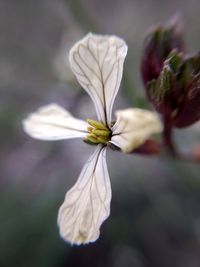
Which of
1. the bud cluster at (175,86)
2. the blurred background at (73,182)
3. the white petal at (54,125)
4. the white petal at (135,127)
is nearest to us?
the white petal at (135,127)

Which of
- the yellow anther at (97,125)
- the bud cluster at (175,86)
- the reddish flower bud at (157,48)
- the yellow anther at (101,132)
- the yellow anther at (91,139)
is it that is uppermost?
the reddish flower bud at (157,48)

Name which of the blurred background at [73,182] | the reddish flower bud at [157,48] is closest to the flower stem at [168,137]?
the reddish flower bud at [157,48]

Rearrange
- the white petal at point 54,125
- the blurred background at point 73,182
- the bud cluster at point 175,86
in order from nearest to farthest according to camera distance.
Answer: the bud cluster at point 175,86
the white petal at point 54,125
the blurred background at point 73,182

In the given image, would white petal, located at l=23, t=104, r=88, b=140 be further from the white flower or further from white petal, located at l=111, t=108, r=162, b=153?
white petal, located at l=111, t=108, r=162, b=153

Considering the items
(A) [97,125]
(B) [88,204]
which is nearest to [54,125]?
(A) [97,125]

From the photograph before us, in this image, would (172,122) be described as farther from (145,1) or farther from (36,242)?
(145,1)

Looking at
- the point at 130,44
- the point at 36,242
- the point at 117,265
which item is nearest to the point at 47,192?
the point at 36,242

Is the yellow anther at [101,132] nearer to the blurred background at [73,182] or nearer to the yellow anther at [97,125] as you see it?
the yellow anther at [97,125]

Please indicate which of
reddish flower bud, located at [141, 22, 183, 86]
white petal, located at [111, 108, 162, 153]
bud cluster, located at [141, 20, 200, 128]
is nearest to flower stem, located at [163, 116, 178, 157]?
bud cluster, located at [141, 20, 200, 128]
